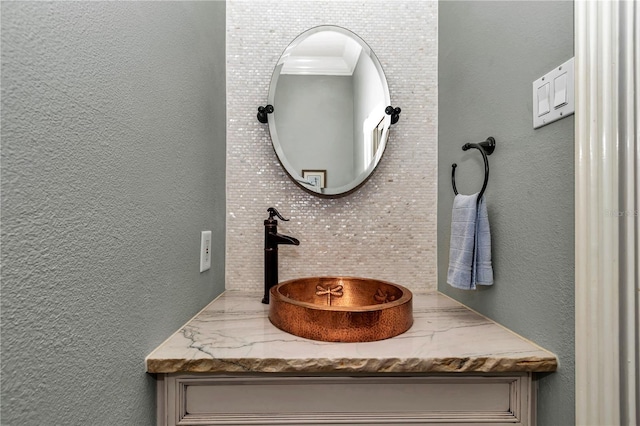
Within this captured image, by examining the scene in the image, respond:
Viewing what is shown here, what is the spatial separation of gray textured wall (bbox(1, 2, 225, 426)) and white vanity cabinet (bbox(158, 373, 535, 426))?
0.32 ft

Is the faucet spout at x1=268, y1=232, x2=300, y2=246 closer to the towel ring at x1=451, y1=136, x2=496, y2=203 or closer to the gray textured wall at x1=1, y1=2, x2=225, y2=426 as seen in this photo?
the gray textured wall at x1=1, y1=2, x2=225, y2=426

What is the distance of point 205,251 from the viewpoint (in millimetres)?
943

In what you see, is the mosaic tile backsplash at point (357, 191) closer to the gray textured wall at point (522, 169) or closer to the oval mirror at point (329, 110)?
the oval mirror at point (329, 110)

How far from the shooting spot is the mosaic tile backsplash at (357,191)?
3.76ft

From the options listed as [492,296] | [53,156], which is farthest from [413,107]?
[53,156]

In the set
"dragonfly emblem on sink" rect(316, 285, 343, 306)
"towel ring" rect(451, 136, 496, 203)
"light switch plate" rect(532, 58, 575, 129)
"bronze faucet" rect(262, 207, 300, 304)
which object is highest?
"light switch plate" rect(532, 58, 575, 129)

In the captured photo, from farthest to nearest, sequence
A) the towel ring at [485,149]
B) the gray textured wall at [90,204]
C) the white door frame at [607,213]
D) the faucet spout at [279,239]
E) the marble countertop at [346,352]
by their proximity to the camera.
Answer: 1. the faucet spout at [279,239]
2. the towel ring at [485,149]
3. the marble countertop at [346,352]
4. the white door frame at [607,213]
5. the gray textured wall at [90,204]

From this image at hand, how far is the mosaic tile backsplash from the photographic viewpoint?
1.14 m

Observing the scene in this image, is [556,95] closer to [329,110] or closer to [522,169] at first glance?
[522,169]

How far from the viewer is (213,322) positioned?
825mm

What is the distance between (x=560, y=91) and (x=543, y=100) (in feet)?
0.15

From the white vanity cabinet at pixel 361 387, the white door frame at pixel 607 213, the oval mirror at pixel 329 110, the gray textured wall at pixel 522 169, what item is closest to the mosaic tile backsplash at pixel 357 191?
the oval mirror at pixel 329 110

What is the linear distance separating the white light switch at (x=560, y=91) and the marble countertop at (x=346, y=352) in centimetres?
52

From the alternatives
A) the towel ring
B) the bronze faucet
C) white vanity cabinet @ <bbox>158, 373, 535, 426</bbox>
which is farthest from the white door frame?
the bronze faucet
